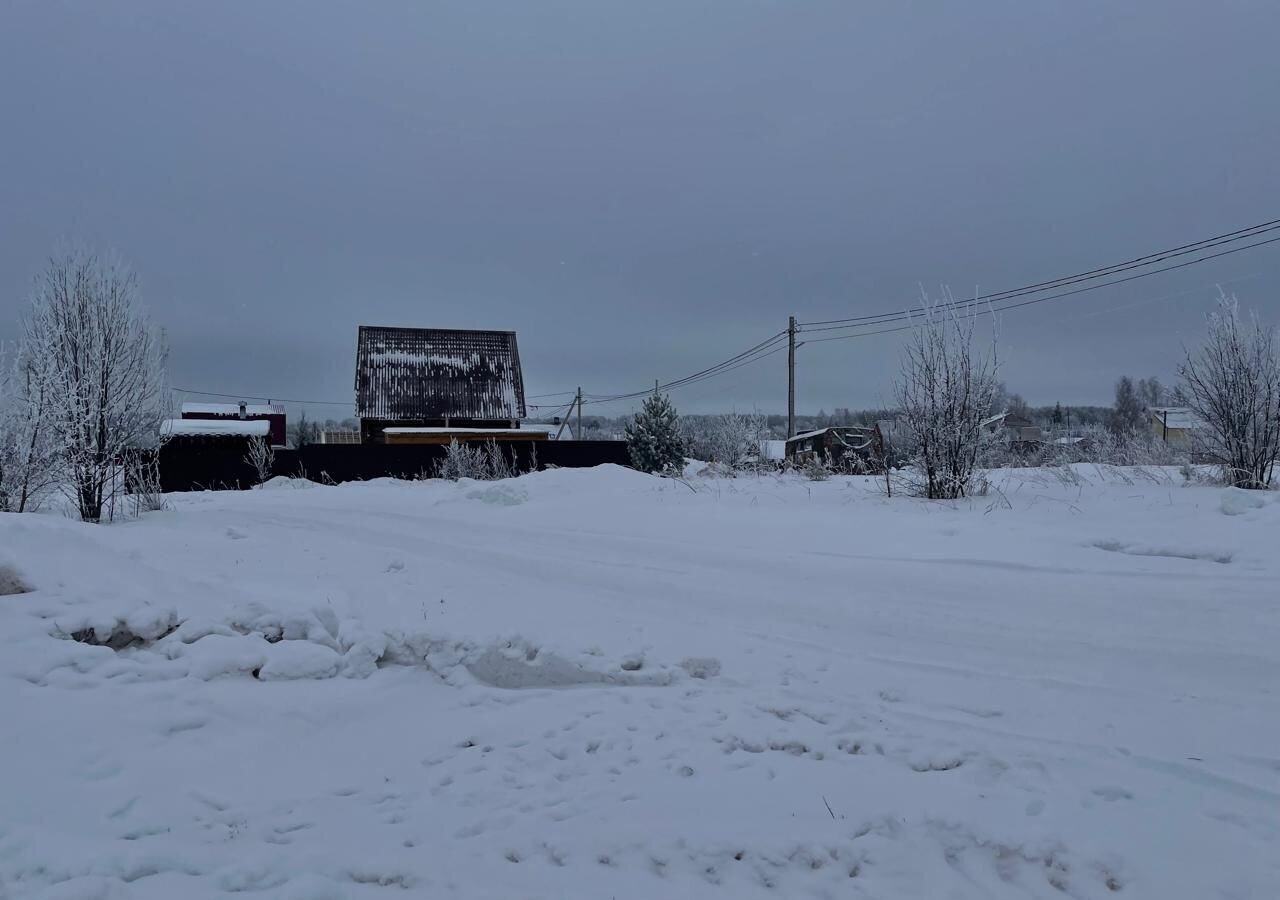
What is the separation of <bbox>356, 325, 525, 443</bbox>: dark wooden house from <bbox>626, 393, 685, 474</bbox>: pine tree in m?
7.44

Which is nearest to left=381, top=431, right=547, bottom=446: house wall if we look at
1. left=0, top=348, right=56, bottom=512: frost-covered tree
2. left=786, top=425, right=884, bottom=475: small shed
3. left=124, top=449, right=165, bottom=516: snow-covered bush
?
left=786, top=425, right=884, bottom=475: small shed

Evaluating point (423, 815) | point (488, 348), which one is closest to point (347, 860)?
point (423, 815)

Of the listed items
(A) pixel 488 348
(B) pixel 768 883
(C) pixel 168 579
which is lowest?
(B) pixel 768 883

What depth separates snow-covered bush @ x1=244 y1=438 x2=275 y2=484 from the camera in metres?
22.5

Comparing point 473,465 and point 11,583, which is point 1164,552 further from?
point 473,465

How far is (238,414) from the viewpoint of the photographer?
148 feet

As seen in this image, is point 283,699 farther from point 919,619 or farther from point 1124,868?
point 919,619

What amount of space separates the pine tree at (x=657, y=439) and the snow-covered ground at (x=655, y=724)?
672 inches

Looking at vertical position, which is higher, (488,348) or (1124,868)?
(488,348)

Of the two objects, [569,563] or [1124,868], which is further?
[569,563]

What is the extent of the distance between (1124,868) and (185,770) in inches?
145

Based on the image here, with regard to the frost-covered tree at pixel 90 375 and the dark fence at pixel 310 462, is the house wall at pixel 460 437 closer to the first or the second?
the dark fence at pixel 310 462

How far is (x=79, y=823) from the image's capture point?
104 inches

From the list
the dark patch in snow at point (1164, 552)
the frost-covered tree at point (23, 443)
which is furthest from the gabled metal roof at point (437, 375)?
the dark patch in snow at point (1164, 552)
